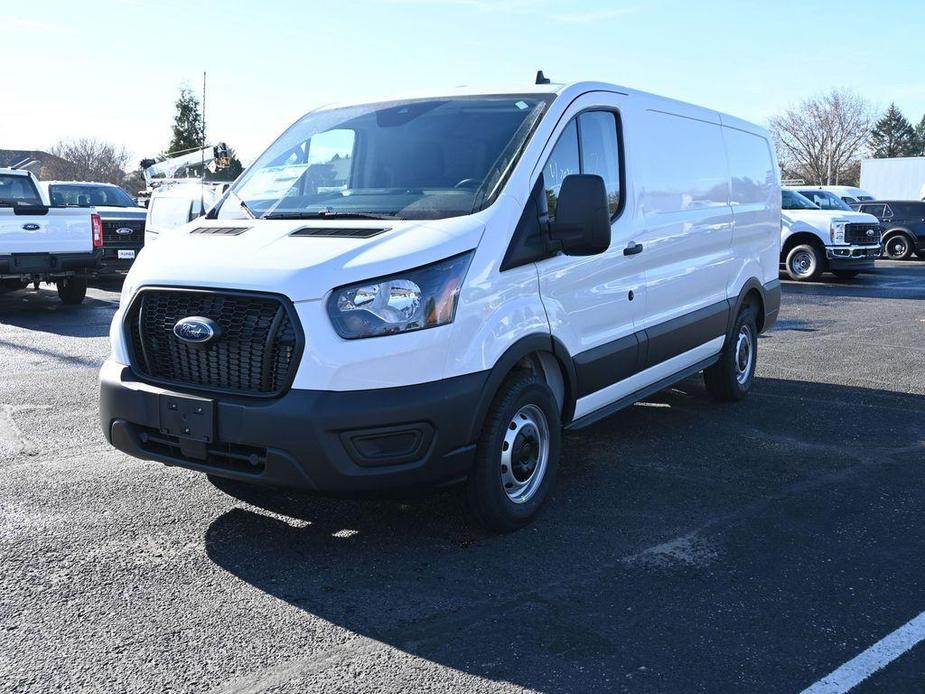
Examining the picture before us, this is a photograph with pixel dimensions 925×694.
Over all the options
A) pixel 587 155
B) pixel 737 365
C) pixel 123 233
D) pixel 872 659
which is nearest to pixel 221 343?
pixel 587 155

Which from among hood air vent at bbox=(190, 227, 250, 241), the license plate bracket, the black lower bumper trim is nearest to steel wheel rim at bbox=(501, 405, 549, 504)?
the license plate bracket

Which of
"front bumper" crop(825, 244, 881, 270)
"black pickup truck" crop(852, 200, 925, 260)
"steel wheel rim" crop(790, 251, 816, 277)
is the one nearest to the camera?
"front bumper" crop(825, 244, 881, 270)

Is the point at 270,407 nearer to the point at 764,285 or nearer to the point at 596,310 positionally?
the point at 596,310

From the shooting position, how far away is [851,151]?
8106cm

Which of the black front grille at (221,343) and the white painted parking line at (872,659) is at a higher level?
the black front grille at (221,343)

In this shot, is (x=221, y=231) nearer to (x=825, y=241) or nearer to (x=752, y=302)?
(x=752, y=302)

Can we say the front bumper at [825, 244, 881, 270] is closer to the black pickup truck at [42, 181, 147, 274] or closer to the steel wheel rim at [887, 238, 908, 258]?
the steel wheel rim at [887, 238, 908, 258]

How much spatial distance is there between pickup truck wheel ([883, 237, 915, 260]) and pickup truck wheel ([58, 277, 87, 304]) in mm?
21729

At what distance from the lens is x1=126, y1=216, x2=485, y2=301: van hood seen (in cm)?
384

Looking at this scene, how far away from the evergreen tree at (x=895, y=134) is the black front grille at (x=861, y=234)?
295 ft

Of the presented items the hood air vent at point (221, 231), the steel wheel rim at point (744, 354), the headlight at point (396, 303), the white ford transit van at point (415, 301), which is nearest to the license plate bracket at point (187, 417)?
the white ford transit van at point (415, 301)

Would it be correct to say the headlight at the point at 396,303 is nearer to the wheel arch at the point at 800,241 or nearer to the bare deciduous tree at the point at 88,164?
the wheel arch at the point at 800,241

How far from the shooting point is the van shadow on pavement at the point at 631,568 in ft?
10.9

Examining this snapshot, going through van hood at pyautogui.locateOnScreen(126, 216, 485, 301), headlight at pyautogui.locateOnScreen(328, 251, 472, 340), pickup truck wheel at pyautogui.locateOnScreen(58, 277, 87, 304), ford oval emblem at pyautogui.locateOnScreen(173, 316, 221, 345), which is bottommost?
pickup truck wheel at pyautogui.locateOnScreen(58, 277, 87, 304)
